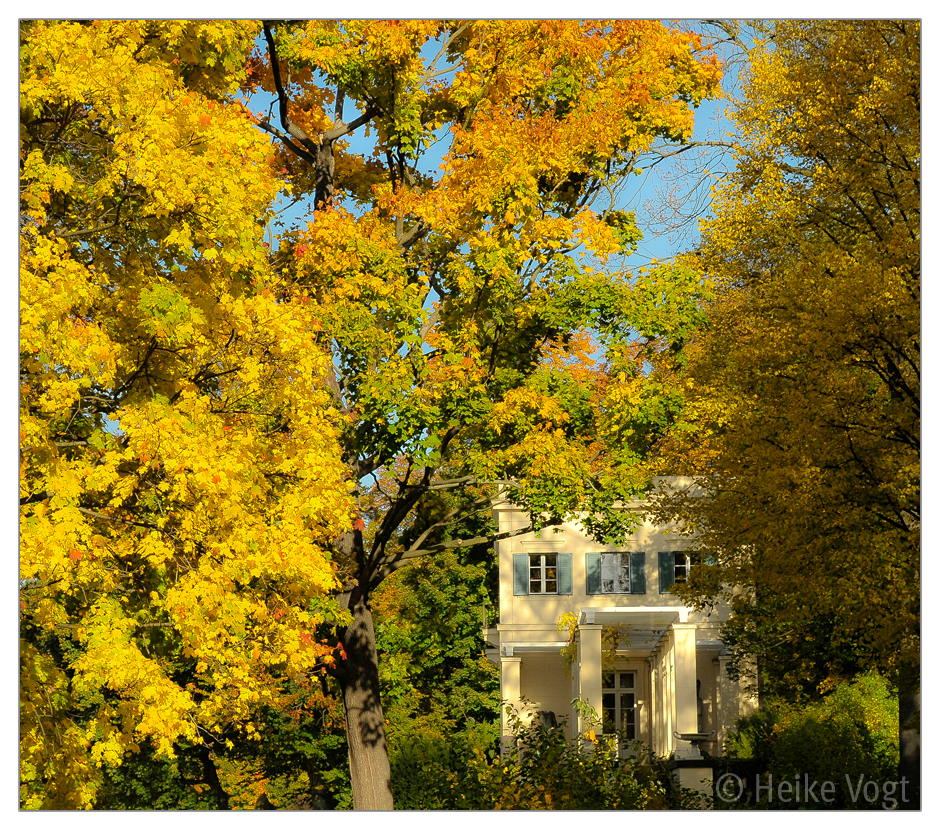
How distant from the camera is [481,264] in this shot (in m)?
10.2

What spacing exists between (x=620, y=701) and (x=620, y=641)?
3.90ft

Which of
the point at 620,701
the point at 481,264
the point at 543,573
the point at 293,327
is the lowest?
the point at 620,701

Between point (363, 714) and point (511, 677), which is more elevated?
point (363, 714)

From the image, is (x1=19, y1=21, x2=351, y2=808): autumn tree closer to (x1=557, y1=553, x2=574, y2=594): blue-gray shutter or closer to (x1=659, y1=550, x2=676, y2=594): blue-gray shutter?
(x1=659, y1=550, x2=676, y2=594): blue-gray shutter

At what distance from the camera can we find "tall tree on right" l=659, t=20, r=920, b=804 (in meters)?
9.37

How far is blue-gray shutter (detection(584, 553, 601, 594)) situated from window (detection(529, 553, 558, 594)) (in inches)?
21.0

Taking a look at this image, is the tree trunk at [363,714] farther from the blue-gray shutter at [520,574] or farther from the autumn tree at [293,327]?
the blue-gray shutter at [520,574]

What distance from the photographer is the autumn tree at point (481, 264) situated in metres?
10.3

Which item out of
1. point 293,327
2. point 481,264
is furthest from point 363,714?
point 293,327

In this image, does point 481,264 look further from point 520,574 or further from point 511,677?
point 511,677

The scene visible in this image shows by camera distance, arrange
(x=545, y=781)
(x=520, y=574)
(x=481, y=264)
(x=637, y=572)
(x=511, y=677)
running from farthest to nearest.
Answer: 1. (x=520, y=574)
2. (x=511, y=677)
3. (x=637, y=572)
4. (x=481, y=264)
5. (x=545, y=781)

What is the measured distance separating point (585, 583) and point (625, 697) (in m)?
2.32

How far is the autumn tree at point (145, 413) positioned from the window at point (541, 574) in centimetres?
800
